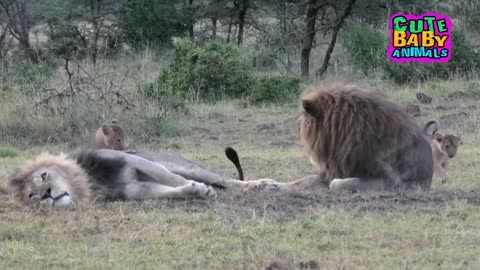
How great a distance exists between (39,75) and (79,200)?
9002 mm

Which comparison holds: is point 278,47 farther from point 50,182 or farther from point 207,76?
point 50,182

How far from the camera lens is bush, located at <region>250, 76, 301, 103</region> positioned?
1434 cm

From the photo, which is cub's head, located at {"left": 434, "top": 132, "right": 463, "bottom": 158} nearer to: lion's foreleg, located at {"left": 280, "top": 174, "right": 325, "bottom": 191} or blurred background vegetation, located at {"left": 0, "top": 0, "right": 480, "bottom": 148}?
lion's foreleg, located at {"left": 280, "top": 174, "right": 325, "bottom": 191}

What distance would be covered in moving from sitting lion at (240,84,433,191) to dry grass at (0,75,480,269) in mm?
248

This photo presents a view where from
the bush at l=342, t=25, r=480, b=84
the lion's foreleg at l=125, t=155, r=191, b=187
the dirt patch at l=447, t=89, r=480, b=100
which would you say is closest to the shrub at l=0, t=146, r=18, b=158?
the lion's foreleg at l=125, t=155, r=191, b=187

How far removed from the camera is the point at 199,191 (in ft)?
21.2

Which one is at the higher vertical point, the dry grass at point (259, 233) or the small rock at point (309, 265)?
the small rock at point (309, 265)

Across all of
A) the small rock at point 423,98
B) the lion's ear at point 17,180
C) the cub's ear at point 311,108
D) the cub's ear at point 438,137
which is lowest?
the small rock at point 423,98

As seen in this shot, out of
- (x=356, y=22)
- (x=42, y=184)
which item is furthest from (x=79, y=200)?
(x=356, y=22)

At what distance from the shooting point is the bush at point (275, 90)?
47.1 feet

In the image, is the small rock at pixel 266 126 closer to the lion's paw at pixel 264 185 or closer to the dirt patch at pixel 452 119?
the dirt patch at pixel 452 119

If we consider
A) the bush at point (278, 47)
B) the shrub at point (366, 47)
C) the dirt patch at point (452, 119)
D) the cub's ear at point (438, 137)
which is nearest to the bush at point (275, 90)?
the shrub at point (366, 47)

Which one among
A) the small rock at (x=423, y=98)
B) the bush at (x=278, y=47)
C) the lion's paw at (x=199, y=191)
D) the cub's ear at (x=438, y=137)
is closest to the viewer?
the lion's paw at (x=199, y=191)

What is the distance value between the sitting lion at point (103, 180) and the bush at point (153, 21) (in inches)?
557
